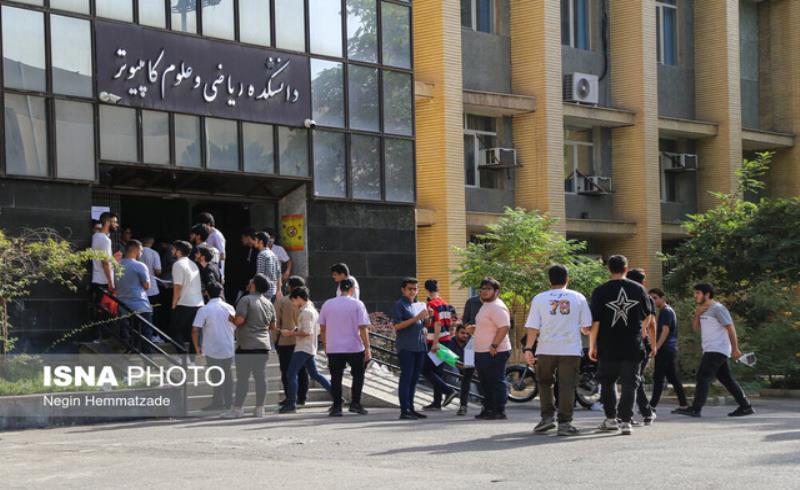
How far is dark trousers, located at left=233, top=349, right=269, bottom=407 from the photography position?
58.8 ft

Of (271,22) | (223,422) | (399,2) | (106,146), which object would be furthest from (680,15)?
(223,422)

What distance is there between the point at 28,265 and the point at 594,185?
19978 millimetres

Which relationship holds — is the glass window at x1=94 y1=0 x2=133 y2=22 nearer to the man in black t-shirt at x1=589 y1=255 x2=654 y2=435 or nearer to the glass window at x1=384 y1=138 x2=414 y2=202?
the glass window at x1=384 y1=138 x2=414 y2=202

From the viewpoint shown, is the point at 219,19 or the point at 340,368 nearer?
the point at 340,368

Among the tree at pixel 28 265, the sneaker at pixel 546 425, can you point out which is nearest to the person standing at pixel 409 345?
the sneaker at pixel 546 425

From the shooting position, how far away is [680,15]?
131 ft

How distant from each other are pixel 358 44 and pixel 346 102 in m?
1.21

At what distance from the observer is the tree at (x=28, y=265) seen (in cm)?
1955

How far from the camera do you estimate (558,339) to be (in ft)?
49.4

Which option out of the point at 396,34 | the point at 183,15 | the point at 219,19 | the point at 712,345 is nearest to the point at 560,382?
the point at 712,345

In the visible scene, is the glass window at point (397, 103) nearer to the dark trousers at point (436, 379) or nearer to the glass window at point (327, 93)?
the glass window at point (327, 93)

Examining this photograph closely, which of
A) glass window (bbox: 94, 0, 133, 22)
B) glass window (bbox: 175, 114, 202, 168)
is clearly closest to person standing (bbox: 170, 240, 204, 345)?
glass window (bbox: 175, 114, 202, 168)

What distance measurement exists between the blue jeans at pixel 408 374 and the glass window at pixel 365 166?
896 cm

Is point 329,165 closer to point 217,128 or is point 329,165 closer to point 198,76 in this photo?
point 217,128
